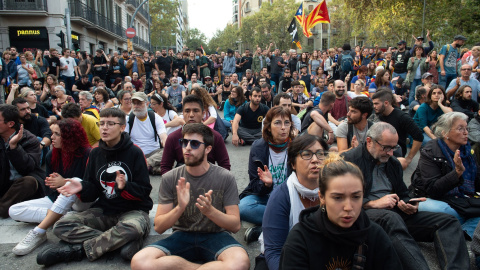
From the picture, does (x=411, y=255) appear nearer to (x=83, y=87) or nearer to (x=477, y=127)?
(x=477, y=127)

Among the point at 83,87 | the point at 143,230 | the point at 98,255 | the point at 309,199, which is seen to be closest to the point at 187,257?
the point at 143,230

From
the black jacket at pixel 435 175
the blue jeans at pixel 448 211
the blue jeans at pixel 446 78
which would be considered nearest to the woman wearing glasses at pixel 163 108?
the black jacket at pixel 435 175

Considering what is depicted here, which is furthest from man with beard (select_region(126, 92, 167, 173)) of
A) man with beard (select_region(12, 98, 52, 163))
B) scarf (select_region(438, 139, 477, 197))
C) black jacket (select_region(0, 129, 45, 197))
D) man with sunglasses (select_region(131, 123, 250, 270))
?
scarf (select_region(438, 139, 477, 197))

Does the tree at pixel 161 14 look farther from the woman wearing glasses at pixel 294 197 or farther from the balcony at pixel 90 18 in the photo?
the woman wearing glasses at pixel 294 197

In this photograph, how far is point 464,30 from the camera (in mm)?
24000

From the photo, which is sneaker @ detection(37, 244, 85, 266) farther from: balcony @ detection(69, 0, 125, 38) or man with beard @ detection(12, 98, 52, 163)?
balcony @ detection(69, 0, 125, 38)

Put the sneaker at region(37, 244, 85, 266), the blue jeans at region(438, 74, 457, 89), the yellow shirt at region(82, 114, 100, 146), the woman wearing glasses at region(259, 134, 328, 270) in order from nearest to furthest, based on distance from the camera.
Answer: the woman wearing glasses at region(259, 134, 328, 270), the sneaker at region(37, 244, 85, 266), the yellow shirt at region(82, 114, 100, 146), the blue jeans at region(438, 74, 457, 89)

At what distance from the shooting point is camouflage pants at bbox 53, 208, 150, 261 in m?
3.44

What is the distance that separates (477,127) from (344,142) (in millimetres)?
2007

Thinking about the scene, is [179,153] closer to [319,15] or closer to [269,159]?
Result: [269,159]

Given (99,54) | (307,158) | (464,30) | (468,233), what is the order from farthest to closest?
(464,30), (99,54), (468,233), (307,158)

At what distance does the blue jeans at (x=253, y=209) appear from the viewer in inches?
158

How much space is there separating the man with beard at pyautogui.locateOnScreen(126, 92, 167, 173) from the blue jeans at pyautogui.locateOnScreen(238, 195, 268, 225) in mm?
2673

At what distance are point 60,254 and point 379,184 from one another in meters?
3.23
